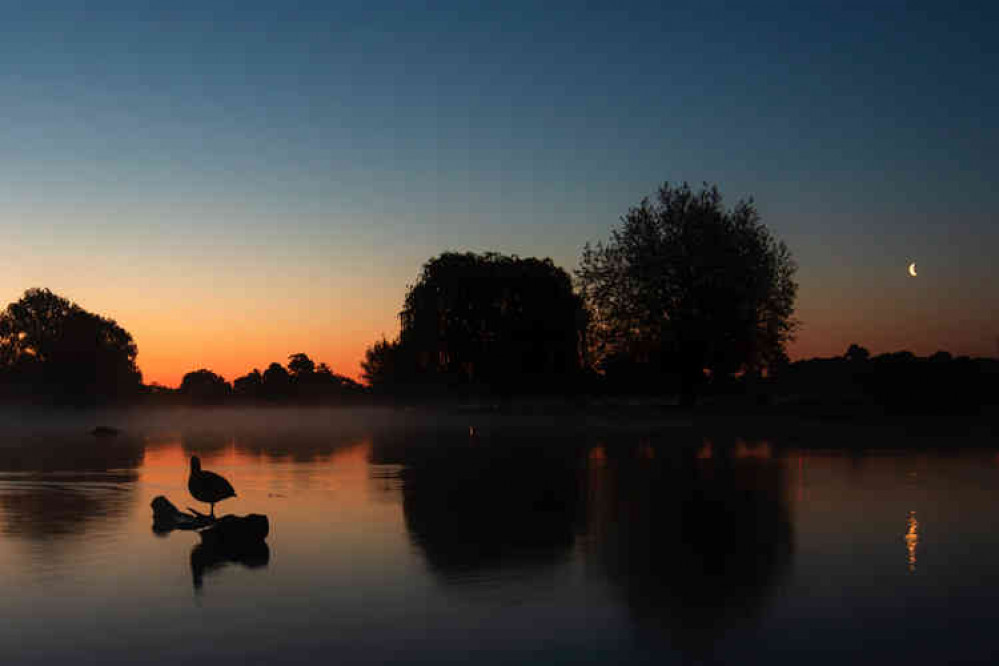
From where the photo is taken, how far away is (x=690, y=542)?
15.9 meters

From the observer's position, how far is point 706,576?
1309 cm

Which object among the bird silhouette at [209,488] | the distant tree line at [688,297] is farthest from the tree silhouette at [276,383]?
the bird silhouette at [209,488]

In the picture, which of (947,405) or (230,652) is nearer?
(230,652)

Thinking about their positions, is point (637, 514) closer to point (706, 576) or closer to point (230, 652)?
point (706, 576)

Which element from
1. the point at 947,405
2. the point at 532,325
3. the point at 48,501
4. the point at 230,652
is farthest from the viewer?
the point at 532,325

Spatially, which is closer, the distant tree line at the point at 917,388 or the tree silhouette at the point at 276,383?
the distant tree line at the point at 917,388

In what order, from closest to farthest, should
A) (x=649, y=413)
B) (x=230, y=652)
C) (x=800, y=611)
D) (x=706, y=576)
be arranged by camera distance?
(x=230, y=652) < (x=800, y=611) < (x=706, y=576) < (x=649, y=413)

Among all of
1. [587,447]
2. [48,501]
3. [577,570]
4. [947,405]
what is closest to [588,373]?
[947,405]

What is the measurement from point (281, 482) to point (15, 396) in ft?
321

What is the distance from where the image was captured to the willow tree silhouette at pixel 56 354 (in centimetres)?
11575

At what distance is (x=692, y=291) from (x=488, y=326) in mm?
20606

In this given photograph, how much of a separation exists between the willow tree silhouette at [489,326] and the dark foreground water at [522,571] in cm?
5124

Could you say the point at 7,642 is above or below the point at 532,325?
below

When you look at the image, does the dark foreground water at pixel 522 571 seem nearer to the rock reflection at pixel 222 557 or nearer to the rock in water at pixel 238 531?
the rock reflection at pixel 222 557
